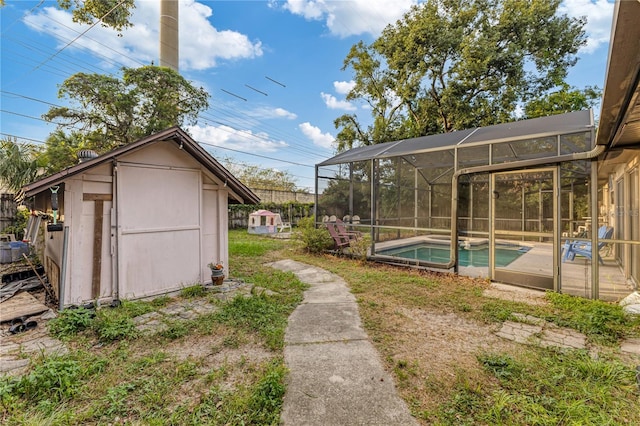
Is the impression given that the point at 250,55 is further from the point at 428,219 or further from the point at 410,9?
the point at 428,219

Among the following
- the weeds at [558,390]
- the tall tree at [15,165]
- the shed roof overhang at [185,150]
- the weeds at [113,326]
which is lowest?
the weeds at [558,390]

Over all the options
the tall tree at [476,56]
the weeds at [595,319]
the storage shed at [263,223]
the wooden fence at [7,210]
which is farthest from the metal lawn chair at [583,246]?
the wooden fence at [7,210]

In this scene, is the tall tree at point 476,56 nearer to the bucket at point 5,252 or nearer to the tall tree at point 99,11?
the tall tree at point 99,11

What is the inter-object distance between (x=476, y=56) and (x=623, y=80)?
14178mm

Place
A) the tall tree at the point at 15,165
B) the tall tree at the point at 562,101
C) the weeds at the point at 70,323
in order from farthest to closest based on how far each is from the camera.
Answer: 1. the tall tree at the point at 562,101
2. the tall tree at the point at 15,165
3. the weeds at the point at 70,323

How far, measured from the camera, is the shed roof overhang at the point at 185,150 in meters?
Answer: 3.54

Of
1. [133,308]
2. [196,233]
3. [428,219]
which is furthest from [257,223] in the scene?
[133,308]

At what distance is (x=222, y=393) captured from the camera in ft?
7.27

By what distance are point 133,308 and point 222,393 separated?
98.6 inches

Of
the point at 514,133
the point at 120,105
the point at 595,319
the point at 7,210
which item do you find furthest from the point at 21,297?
the point at 120,105

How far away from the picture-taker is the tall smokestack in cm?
1827

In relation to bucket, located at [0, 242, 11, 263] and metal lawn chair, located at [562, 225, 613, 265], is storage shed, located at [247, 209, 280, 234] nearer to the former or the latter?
bucket, located at [0, 242, 11, 263]

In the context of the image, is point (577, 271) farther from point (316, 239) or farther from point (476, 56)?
point (476, 56)

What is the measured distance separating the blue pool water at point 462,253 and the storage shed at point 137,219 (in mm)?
4392
